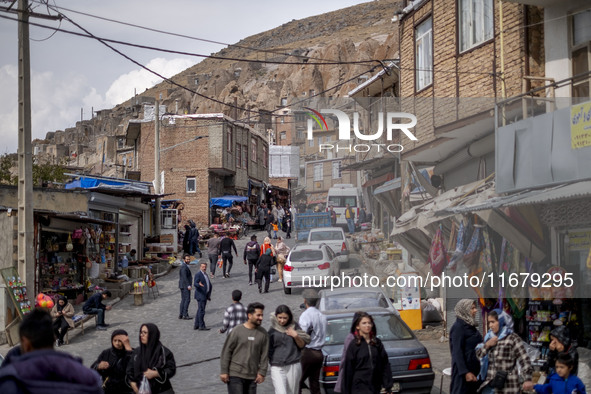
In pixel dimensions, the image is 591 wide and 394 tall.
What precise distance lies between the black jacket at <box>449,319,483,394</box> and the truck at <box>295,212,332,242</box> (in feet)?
41.9

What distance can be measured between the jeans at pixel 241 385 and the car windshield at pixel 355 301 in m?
4.86

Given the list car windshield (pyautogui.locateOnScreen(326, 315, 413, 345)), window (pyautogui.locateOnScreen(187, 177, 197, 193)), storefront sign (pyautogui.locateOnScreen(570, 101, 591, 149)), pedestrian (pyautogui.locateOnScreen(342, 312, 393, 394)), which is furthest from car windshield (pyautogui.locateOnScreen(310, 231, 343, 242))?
window (pyautogui.locateOnScreen(187, 177, 197, 193))

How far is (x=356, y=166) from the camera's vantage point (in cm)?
1705

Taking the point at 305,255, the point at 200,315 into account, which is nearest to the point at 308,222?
the point at 305,255

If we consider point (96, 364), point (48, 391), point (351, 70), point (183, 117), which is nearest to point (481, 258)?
point (96, 364)

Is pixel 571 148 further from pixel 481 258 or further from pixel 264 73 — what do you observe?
pixel 264 73

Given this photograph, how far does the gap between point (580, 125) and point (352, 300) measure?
17.8ft

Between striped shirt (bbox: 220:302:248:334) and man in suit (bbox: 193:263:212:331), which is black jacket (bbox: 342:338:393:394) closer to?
striped shirt (bbox: 220:302:248:334)

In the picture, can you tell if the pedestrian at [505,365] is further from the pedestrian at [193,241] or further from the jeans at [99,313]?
the pedestrian at [193,241]

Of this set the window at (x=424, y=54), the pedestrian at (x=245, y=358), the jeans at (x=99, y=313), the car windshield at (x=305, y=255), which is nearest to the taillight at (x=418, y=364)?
the pedestrian at (x=245, y=358)

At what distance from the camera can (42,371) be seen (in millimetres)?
3535

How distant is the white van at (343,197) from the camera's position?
17625mm

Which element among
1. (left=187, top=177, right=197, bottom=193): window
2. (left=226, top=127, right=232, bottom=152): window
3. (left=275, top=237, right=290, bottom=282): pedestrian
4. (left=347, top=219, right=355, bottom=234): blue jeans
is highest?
(left=226, top=127, right=232, bottom=152): window

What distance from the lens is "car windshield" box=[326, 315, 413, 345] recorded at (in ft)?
35.3
